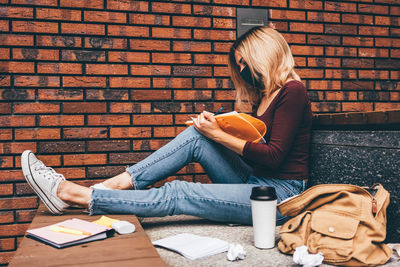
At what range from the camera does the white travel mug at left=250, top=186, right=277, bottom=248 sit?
167 centimetres

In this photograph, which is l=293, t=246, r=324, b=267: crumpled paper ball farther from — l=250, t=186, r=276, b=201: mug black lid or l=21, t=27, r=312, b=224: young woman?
l=21, t=27, r=312, b=224: young woman

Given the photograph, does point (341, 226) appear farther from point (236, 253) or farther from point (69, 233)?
point (69, 233)

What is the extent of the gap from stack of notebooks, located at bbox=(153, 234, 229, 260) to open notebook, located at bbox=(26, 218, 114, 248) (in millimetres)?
297

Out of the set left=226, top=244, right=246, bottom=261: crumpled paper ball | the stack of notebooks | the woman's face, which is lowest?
the stack of notebooks

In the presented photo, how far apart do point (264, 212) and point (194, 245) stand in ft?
1.27

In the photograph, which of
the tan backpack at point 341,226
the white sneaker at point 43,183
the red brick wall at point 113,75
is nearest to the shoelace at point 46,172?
the white sneaker at point 43,183

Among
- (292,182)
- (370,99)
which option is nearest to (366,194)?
(292,182)

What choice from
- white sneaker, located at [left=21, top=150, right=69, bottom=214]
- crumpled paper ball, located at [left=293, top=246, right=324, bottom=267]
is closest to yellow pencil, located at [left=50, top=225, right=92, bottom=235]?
white sneaker, located at [left=21, top=150, right=69, bottom=214]

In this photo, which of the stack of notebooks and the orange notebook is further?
the orange notebook

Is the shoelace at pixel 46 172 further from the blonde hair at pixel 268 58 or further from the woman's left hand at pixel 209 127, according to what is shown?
the blonde hair at pixel 268 58

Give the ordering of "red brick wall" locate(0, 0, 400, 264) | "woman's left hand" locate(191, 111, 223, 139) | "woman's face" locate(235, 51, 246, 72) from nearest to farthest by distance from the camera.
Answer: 1. "woman's left hand" locate(191, 111, 223, 139)
2. "woman's face" locate(235, 51, 246, 72)
3. "red brick wall" locate(0, 0, 400, 264)

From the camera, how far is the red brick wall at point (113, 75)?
260cm

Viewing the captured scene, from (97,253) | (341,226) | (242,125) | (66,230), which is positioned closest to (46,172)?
(66,230)

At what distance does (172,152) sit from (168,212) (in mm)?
364
